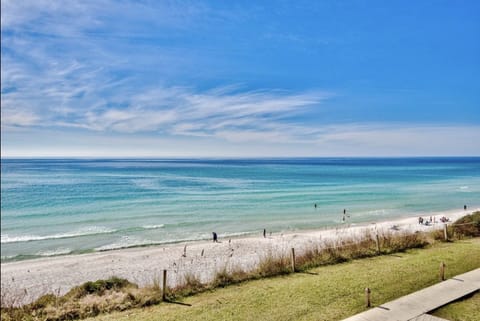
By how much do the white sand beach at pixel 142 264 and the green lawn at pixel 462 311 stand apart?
7316mm

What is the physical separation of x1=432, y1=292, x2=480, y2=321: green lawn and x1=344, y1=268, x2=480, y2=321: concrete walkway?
14 centimetres

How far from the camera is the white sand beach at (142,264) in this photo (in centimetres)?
1661

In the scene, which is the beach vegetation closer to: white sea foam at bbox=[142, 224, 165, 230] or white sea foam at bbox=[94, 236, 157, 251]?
white sea foam at bbox=[94, 236, 157, 251]

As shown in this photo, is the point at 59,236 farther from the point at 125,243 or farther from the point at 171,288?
the point at 171,288

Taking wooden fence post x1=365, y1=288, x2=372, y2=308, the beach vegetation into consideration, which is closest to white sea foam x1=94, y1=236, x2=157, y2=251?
the beach vegetation

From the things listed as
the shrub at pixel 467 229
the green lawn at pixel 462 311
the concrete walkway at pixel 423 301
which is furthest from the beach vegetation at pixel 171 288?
the green lawn at pixel 462 311

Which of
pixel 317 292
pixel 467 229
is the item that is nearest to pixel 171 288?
pixel 317 292

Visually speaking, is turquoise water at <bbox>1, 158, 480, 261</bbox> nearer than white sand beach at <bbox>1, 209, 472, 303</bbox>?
No

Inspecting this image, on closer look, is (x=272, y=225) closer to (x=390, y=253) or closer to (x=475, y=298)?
(x=390, y=253)

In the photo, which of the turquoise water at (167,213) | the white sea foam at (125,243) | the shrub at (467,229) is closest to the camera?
the shrub at (467,229)

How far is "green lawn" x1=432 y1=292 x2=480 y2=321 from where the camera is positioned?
758 centimetres

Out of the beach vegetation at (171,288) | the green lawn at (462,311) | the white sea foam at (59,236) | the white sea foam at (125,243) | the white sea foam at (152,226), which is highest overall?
the green lawn at (462,311)

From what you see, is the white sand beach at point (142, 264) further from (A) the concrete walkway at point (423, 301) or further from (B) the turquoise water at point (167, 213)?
(A) the concrete walkway at point (423, 301)

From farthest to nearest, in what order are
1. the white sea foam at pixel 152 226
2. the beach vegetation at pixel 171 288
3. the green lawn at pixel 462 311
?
the white sea foam at pixel 152 226
the beach vegetation at pixel 171 288
the green lawn at pixel 462 311
